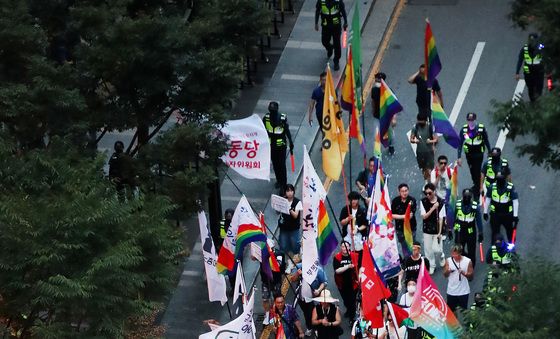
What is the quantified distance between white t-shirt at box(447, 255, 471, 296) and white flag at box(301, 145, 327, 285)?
211 cm

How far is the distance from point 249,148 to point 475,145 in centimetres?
392

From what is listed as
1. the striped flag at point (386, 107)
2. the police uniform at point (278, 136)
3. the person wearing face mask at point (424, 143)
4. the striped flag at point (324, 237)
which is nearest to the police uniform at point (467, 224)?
the person wearing face mask at point (424, 143)

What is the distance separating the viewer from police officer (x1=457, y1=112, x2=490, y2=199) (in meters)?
27.8

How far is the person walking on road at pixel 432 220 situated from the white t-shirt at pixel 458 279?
1.57 meters

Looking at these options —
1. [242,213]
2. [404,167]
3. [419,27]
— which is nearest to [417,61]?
[419,27]

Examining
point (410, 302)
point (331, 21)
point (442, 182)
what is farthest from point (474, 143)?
point (331, 21)

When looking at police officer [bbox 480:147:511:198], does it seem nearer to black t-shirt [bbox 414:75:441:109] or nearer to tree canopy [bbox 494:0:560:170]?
black t-shirt [bbox 414:75:441:109]

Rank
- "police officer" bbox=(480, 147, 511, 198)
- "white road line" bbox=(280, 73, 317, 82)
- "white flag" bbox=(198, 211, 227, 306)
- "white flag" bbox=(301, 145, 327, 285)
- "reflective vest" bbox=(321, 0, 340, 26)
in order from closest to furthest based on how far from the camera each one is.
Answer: "white flag" bbox=(301, 145, 327, 285), "white flag" bbox=(198, 211, 227, 306), "police officer" bbox=(480, 147, 511, 198), "reflective vest" bbox=(321, 0, 340, 26), "white road line" bbox=(280, 73, 317, 82)

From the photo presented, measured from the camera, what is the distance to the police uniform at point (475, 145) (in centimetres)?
2784

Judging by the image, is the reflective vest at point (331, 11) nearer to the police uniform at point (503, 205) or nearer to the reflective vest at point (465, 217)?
the police uniform at point (503, 205)

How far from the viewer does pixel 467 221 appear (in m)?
26.1

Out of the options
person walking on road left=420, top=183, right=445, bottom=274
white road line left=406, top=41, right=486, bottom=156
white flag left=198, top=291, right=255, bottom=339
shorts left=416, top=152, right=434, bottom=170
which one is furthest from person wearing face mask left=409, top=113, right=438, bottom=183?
white flag left=198, top=291, right=255, bottom=339

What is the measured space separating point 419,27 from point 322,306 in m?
11.0

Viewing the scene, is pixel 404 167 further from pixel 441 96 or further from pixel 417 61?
pixel 417 61
